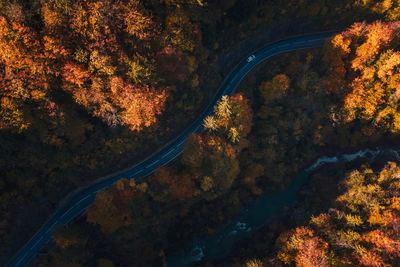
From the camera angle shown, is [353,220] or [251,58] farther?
[251,58]

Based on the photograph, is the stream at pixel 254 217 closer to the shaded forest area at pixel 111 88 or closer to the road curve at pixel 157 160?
the shaded forest area at pixel 111 88

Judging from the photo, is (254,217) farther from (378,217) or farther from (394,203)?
(394,203)

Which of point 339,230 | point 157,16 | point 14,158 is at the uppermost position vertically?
point 157,16

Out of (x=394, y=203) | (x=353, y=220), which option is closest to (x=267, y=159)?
(x=353, y=220)

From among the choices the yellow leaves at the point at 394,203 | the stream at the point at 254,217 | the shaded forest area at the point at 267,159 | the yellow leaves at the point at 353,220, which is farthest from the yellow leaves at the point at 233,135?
the yellow leaves at the point at 394,203

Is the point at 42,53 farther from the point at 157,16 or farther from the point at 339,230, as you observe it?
the point at 339,230

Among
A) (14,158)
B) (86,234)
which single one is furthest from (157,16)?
(86,234)
